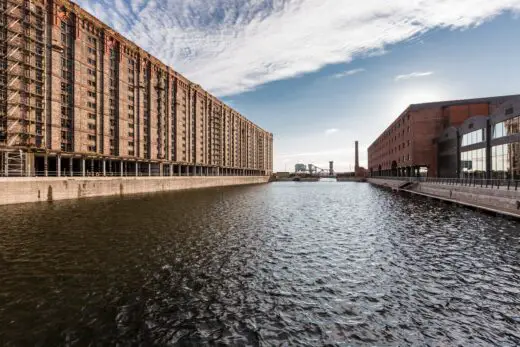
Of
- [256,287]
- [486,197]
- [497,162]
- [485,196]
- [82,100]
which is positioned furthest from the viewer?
[82,100]

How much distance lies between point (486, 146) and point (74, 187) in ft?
246

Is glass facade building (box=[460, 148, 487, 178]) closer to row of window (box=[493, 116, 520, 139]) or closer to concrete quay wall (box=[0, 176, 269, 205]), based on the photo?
row of window (box=[493, 116, 520, 139])

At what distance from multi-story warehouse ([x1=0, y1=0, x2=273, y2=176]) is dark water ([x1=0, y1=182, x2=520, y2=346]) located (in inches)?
1472

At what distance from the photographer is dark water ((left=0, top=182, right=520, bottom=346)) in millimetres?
7320

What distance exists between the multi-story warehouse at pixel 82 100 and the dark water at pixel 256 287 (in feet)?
123

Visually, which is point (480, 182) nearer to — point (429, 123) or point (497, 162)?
point (497, 162)

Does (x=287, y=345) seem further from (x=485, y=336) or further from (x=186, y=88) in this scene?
(x=186, y=88)

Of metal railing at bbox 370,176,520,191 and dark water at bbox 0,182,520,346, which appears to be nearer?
dark water at bbox 0,182,520,346

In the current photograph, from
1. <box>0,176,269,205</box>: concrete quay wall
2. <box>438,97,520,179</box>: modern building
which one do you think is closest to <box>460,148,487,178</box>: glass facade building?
A: <box>438,97,520,179</box>: modern building

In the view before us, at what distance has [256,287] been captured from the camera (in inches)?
408

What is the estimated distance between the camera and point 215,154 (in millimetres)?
116750

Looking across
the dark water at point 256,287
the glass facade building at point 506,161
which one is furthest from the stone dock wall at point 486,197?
the dark water at point 256,287

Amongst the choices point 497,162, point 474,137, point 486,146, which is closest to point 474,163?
point 474,137

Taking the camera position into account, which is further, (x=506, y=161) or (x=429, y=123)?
(x=429, y=123)
